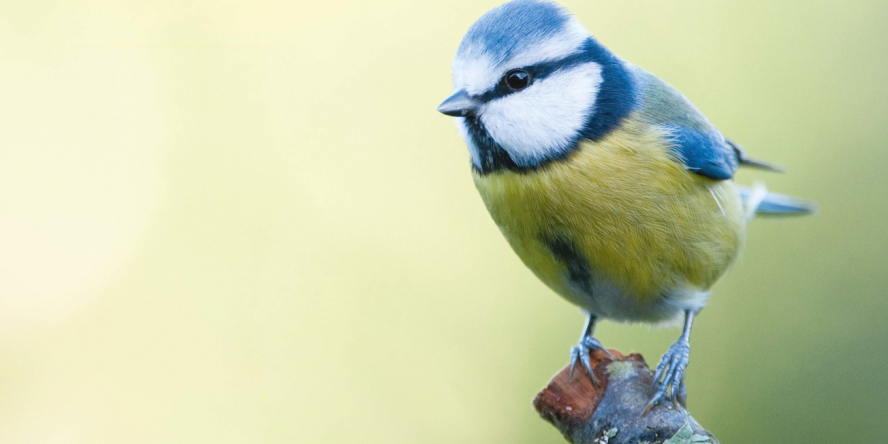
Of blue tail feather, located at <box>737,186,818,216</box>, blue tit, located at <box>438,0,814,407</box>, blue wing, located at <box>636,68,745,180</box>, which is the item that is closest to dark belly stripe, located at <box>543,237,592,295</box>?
blue tit, located at <box>438,0,814,407</box>

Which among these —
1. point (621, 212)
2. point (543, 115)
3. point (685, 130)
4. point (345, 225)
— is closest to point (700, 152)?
point (685, 130)

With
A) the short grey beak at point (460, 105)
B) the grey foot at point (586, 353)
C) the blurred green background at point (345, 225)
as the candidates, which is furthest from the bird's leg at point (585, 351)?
the blurred green background at point (345, 225)

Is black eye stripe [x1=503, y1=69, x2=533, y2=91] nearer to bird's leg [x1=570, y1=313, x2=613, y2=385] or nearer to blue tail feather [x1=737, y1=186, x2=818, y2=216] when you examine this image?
bird's leg [x1=570, y1=313, x2=613, y2=385]

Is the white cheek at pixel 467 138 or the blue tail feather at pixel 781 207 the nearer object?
the white cheek at pixel 467 138

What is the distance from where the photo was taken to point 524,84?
1070mm

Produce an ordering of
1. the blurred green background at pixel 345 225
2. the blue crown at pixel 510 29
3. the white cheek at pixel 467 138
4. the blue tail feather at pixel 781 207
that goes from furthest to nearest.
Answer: the blurred green background at pixel 345 225, the blue tail feather at pixel 781 207, the white cheek at pixel 467 138, the blue crown at pixel 510 29

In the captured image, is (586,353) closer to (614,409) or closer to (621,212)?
(614,409)

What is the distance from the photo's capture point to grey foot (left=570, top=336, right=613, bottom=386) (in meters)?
1.20

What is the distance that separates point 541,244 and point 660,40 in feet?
4.03

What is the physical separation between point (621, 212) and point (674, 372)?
327mm

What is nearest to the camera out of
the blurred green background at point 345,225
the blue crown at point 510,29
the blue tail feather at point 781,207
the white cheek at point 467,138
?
the blue crown at point 510,29

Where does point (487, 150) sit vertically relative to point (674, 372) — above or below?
above

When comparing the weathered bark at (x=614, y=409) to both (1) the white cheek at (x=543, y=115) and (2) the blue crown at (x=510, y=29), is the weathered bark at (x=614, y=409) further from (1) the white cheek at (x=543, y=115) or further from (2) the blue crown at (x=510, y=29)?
(2) the blue crown at (x=510, y=29)

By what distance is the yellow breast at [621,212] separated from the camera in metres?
1.12
